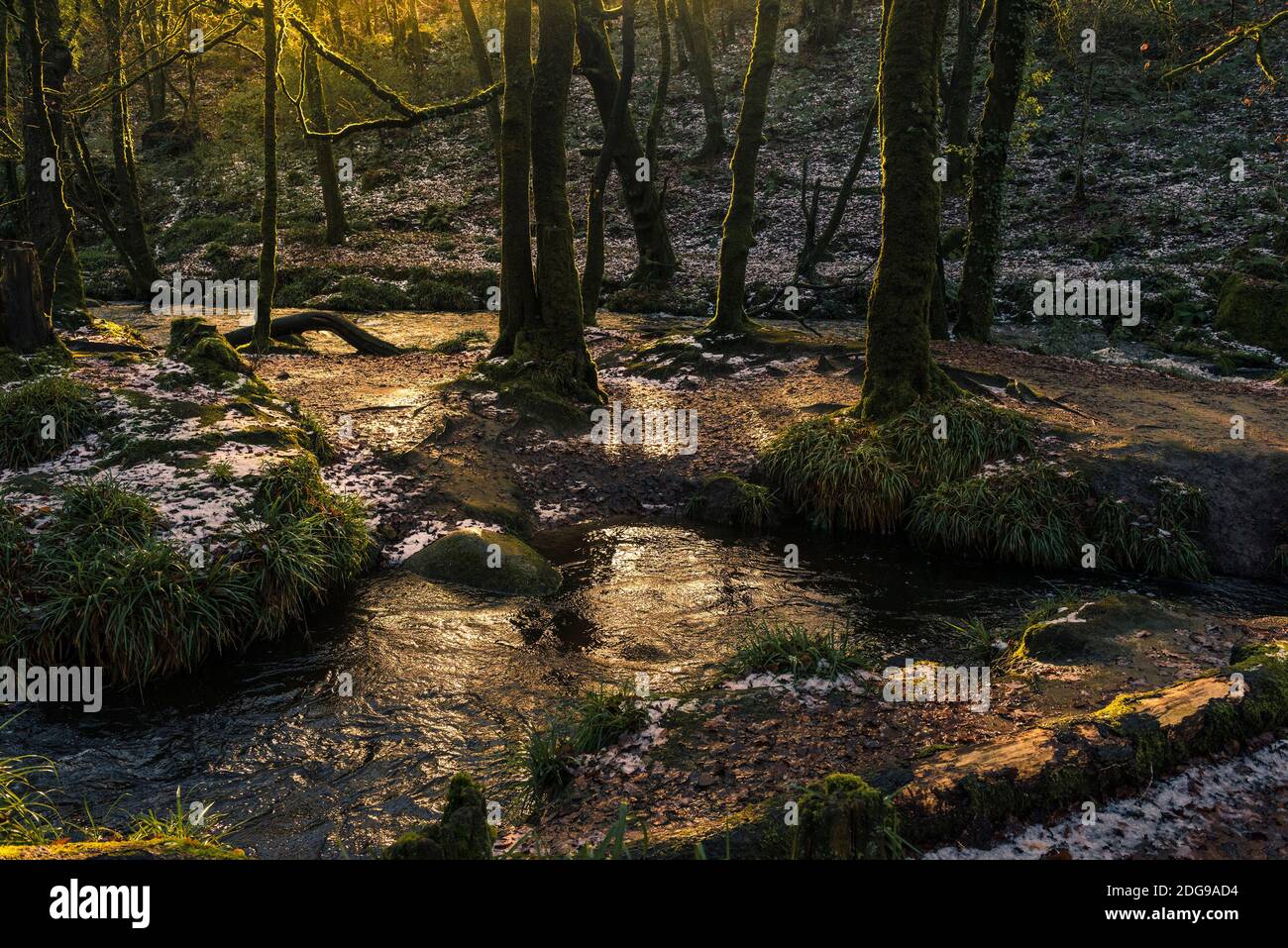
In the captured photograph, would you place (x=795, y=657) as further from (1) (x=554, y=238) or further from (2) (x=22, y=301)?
(2) (x=22, y=301)

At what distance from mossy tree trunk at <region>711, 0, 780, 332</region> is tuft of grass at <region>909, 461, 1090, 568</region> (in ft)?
22.1

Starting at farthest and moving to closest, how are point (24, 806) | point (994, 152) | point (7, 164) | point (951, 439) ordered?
point (7, 164), point (994, 152), point (951, 439), point (24, 806)

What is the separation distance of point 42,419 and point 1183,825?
10.3m

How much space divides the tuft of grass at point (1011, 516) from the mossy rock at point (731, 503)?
1.83 meters

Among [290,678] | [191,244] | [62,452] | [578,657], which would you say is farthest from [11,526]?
[191,244]

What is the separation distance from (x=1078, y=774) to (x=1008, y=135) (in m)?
14.8

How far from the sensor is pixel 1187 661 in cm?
571

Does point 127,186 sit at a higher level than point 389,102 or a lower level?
higher

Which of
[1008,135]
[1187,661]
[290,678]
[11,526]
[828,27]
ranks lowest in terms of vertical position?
[290,678]

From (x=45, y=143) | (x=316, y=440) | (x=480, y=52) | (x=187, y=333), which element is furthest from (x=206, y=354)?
(x=480, y=52)

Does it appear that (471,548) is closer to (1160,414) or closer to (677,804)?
(677,804)

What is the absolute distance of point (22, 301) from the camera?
10375mm

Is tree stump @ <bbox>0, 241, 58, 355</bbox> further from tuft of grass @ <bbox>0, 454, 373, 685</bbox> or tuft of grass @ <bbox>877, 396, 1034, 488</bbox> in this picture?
tuft of grass @ <bbox>877, 396, 1034, 488</bbox>

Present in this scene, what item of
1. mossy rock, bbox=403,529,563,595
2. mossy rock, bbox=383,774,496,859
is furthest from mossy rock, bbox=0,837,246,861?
mossy rock, bbox=403,529,563,595
